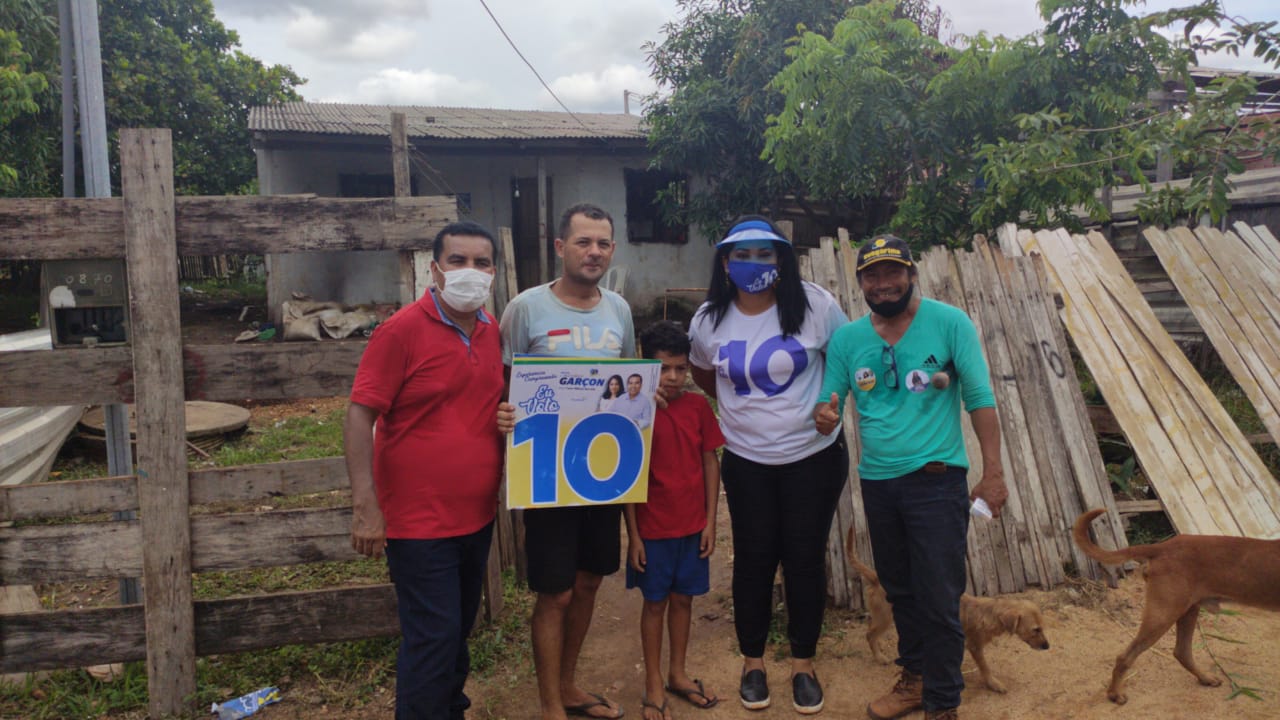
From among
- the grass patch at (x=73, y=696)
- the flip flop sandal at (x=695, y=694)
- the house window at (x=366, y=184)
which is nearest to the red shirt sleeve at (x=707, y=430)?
the flip flop sandal at (x=695, y=694)

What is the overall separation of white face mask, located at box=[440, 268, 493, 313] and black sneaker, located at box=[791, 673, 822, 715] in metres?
2.12

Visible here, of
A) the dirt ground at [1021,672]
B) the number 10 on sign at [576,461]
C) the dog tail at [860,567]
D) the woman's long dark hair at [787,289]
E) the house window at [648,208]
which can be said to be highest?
the house window at [648,208]

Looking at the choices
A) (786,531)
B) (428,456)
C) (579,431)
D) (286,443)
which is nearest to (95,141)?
(428,456)

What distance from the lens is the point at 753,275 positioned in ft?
10.5

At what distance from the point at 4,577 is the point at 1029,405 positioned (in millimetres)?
5186

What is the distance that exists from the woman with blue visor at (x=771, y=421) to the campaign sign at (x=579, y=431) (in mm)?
369

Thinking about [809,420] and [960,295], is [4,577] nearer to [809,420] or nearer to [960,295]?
[809,420]

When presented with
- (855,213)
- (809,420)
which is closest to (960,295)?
(809,420)

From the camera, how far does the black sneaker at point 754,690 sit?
3430 millimetres

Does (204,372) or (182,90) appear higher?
(182,90)

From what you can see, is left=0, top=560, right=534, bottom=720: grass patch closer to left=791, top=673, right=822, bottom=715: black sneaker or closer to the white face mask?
left=791, top=673, right=822, bottom=715: black sneaker

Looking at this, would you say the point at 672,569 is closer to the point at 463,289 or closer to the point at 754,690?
the point at 754,690

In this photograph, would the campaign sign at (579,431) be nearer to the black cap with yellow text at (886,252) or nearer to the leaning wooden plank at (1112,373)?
the black cap with yellow text at (886,252)

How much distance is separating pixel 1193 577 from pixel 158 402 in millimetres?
4384
